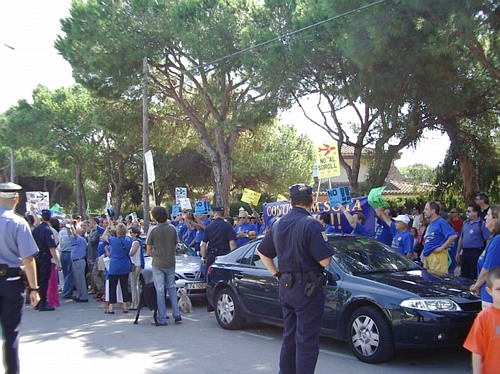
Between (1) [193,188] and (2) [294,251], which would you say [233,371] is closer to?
(2) [294,251]

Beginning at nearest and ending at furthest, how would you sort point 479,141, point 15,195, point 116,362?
point 15,195 < point 116,362 < point 479,141

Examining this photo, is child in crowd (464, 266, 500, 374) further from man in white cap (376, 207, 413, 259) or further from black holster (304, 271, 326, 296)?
man in white cap (376, 207, 413, 259)

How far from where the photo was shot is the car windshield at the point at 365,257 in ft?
24.5

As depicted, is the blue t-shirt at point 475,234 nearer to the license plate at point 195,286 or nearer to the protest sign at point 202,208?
the license plate at point 195,286

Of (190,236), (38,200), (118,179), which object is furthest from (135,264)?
(118,179)

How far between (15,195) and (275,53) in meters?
13.1

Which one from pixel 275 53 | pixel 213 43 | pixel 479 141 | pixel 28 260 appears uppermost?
pixel 213 43

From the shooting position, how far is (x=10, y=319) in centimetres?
529

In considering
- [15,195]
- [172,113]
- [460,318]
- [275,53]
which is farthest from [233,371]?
[172,113]

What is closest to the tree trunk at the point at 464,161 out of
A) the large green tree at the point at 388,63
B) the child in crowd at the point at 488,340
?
the large green tree at the point at 388,63

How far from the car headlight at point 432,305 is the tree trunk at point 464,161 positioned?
13.2 meters

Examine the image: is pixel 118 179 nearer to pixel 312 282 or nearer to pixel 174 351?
pixel 174 351

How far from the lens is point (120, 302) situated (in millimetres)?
11227

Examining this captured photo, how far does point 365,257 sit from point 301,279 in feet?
9.16
